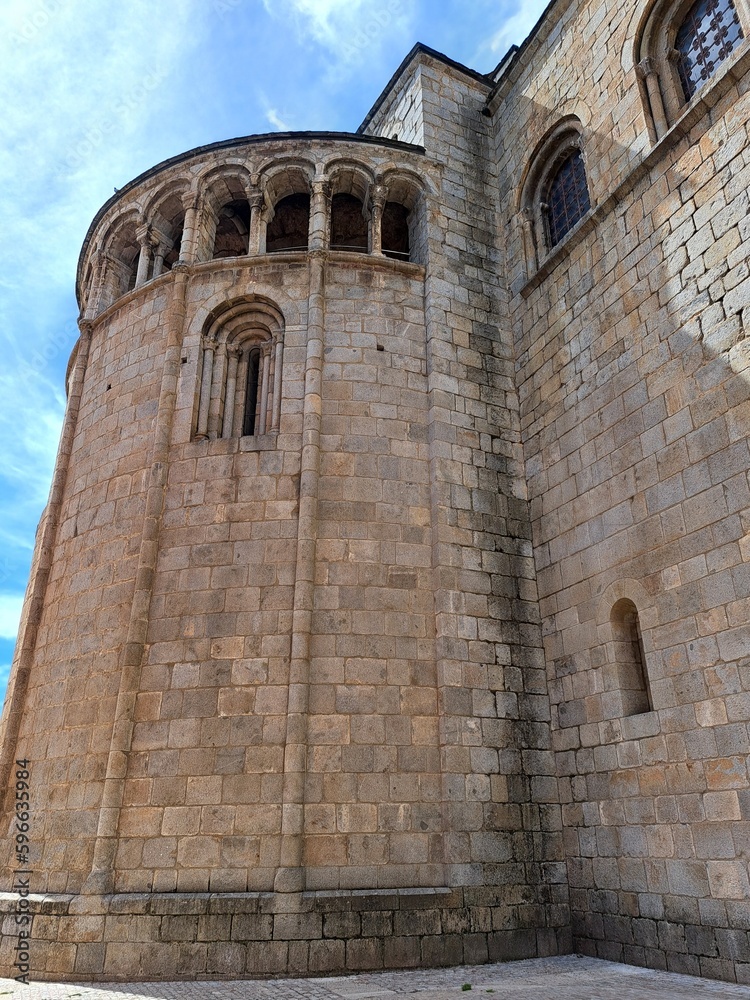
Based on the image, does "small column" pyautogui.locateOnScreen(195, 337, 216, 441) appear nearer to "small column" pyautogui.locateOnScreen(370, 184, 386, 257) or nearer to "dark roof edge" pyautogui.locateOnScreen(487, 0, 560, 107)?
"small column" pyautogui.locateOnScreen(370, 184, 386, 257)

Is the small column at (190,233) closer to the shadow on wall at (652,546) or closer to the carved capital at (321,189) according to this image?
the carved capital at (321,189)

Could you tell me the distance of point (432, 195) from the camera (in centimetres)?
1252

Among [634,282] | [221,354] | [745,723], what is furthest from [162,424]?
[745,723]

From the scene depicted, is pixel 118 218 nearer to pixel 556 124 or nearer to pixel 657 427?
pixel 556 124

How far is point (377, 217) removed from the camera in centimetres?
1218

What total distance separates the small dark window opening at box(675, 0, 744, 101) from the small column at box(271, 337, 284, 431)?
6.35 m

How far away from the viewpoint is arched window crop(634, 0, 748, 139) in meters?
9.40

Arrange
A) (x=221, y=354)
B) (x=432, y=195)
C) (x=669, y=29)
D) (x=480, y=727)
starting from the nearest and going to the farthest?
(x=480, y=727) → (x=669, y=29) → (x=221, y=354) → (x=432, y=195)

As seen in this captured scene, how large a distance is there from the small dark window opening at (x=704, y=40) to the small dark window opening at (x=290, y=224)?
21.4 feet

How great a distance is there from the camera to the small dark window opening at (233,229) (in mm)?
13484

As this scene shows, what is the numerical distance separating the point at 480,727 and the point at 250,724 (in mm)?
2741

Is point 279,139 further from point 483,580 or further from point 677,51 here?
point 483,580

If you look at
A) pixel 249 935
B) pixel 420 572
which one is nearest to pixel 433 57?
pixel 420 572

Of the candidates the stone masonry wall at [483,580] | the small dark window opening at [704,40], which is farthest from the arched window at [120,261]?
the small dark window opening at [704,40]
